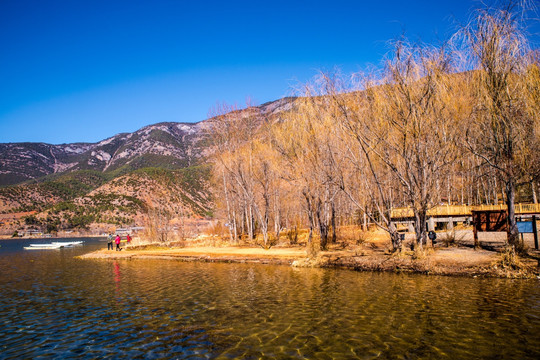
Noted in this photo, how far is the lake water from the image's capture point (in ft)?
23.4

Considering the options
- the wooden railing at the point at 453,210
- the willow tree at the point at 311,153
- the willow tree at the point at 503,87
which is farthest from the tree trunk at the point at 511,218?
the wooden railing at the point at 453,210

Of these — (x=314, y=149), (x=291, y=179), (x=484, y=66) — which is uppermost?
(x=484, y=66)

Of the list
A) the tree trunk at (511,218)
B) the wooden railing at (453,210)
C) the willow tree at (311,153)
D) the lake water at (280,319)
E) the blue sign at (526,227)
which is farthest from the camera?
the wooden railing at (453,210)

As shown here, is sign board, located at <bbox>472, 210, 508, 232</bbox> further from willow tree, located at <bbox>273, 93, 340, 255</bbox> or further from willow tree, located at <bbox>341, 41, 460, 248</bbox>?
willow tree, located at <bbox>273, 93, 340, 255</bbox>

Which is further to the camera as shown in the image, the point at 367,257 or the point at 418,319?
the point at 367,257

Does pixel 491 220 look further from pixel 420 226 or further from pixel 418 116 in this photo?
pixel 418 116

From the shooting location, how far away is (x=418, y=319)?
884cm

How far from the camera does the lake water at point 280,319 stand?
23.4 ft

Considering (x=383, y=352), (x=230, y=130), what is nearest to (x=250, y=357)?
(x=383, y=352)

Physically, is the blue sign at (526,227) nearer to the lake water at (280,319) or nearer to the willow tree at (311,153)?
the lake water at (280,319)

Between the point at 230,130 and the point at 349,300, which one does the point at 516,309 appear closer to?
the point at 349,300

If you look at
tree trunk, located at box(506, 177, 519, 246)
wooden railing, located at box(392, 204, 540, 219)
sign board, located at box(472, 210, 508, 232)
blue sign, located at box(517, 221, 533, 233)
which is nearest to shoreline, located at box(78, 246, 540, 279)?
tree trunk, located at box(506, 177, 519, 246)

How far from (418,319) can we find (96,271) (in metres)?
18.7

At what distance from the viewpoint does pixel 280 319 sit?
9234 mm
